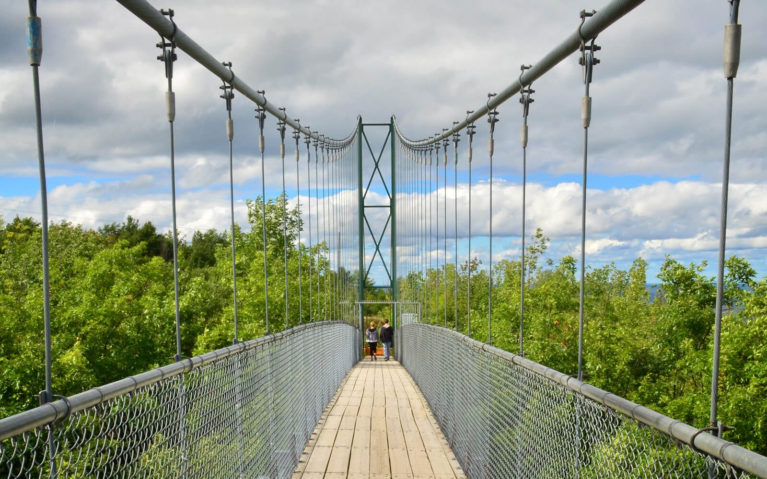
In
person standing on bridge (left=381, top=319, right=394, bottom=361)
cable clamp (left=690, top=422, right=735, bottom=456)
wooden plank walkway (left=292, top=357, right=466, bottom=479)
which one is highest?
cable clamp (left=690, top=422, right=735, bottom=456)

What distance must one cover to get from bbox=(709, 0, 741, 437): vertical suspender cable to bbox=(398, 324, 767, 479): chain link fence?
122 millimetres

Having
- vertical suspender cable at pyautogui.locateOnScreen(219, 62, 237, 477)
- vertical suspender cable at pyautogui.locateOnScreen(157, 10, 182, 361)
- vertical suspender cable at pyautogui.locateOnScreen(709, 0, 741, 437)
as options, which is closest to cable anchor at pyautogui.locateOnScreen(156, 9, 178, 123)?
vertical suspender cable at pyautogui.locateOnScreen(157, 10, 182, 361)

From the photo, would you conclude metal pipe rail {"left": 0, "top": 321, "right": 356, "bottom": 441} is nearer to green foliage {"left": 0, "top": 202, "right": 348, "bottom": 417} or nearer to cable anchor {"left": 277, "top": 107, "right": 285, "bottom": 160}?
cable anchor {"left": 277, "top": 107, "right": 285, "bottom": 160}

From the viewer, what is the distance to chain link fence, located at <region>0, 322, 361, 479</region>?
1.56m

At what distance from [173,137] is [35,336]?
1585 cm

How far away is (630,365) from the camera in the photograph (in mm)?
17781

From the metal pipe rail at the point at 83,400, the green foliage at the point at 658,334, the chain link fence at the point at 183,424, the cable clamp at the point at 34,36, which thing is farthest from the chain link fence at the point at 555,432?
the green foliage at the point at 658,334

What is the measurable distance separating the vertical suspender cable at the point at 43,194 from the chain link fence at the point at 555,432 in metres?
1.37

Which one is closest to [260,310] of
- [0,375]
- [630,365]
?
[0,375]

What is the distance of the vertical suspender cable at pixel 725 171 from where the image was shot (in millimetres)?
1594

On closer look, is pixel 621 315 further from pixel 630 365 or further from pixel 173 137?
pixel 173 137

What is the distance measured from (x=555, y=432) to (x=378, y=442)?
10.0 ft

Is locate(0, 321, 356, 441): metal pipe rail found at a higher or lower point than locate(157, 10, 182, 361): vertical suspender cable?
lower

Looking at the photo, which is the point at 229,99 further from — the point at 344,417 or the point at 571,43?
the point at 344,417
